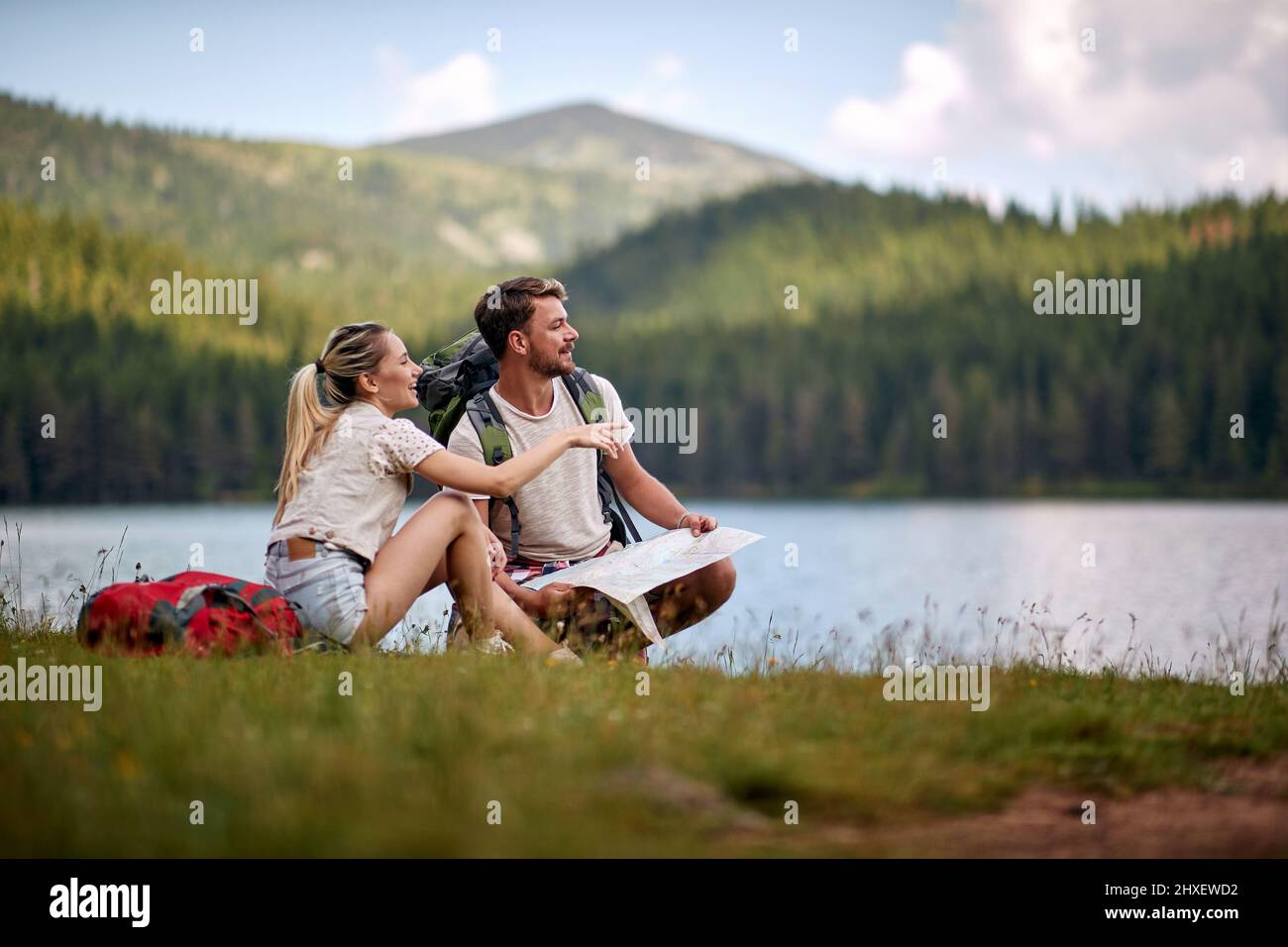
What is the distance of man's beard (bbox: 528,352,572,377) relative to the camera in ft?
26.8

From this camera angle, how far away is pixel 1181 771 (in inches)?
212

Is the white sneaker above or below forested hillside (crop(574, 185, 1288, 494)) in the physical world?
below

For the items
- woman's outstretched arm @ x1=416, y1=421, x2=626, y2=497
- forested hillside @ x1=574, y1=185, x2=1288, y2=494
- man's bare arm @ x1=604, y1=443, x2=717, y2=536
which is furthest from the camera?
forested hillside @ x1=574, y1=185, x2=1288, y2=494

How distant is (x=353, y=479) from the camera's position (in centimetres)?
703

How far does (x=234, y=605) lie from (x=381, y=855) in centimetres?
353

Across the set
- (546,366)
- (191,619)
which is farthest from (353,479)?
(546,366)

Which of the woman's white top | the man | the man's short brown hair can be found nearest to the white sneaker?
the man

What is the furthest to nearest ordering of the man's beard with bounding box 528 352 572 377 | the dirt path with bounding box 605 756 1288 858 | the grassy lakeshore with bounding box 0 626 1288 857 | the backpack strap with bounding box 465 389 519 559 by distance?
1. the man's beard with bounding box 528 352 572 377
2. the backpack strap with bounding box 465 389 519 559
3. the dirt path with bounding box 605 756 1288 858
4. the grassy lakeshore with bounding box 0 626 1288 857

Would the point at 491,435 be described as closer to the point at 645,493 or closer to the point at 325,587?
the point at 645,493

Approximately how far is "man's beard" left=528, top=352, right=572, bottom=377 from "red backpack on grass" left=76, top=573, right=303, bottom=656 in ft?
7.02

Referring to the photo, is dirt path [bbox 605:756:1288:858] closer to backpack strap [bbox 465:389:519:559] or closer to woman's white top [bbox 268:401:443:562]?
woman's white top [bbox 268:401:443:562]

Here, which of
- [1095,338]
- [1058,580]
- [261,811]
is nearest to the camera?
[261,811]
